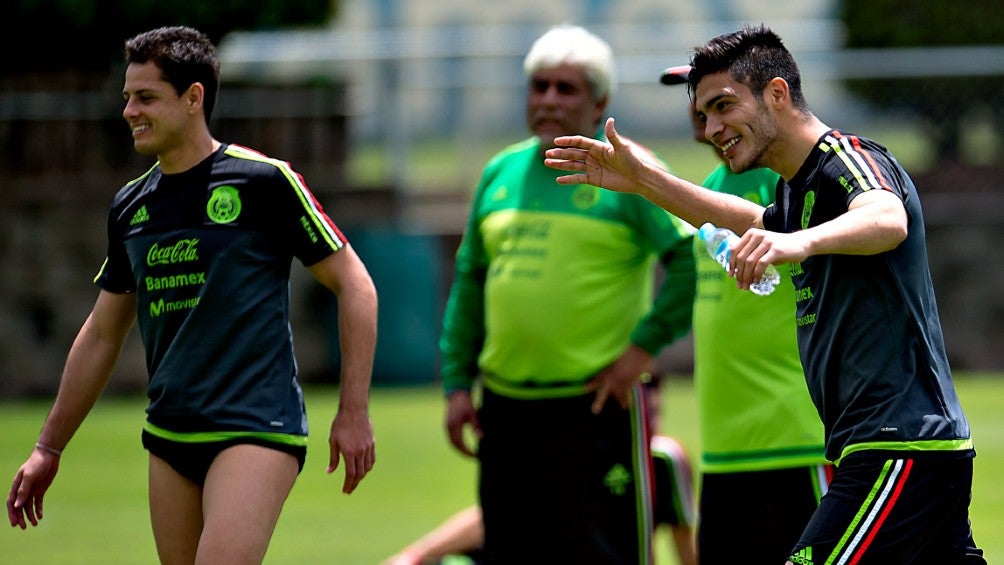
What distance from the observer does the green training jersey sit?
5996mm

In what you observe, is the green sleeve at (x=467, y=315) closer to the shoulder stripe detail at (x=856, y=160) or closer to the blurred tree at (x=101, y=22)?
the shoulder stripe detail at (x=856, y=160)

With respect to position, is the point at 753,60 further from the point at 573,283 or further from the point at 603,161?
the point at 573,283

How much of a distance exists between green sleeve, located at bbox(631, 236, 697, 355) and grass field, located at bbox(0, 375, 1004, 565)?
2.75 metres

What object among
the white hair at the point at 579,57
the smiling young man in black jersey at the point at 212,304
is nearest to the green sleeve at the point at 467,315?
the white hair at the point at 579,57

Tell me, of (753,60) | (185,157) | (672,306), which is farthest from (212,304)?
(672,306)

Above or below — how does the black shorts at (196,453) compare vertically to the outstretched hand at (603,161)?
below

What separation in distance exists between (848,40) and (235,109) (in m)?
8.46

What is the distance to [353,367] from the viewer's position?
18.0 ft

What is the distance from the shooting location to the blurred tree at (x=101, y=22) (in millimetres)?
17625

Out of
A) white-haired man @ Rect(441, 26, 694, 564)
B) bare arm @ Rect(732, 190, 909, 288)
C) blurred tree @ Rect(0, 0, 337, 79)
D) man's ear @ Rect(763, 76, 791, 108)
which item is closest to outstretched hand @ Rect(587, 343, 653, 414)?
white-haired man @ Rect(441, 26, 694, 564)

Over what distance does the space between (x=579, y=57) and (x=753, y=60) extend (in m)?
2.23

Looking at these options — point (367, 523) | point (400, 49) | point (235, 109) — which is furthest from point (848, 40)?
point (367, 523)

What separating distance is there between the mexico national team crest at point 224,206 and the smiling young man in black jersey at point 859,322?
1.44 meters

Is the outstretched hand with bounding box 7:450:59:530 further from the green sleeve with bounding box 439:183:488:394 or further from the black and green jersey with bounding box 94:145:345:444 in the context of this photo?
the green sleeve with bounding box 439:183:488:394
